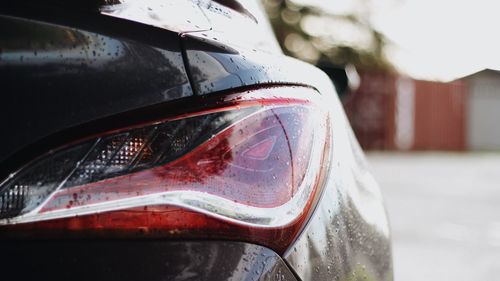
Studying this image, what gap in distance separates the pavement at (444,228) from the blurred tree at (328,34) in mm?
19611

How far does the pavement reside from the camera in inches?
167

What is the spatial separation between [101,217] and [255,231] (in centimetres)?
24

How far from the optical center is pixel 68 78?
1.03 meters

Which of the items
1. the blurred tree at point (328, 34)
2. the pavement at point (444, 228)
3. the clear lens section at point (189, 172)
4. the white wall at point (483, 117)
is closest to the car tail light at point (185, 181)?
the clear lens section at point (189, 172)

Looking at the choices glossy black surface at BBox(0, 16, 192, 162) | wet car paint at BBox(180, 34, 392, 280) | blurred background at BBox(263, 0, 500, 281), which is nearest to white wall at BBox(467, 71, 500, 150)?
blurred background at BBox(263, 0, 500, 281)

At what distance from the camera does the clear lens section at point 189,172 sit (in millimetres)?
997

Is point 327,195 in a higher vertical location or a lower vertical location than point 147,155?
lower

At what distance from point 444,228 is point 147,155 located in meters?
5.25

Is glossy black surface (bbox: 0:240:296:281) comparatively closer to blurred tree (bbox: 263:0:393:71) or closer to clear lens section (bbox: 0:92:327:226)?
clear lens section (bbox: 0:92:327:226)

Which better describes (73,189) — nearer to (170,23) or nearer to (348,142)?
(170,23)

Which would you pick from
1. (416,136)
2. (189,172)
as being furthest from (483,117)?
(189,172)

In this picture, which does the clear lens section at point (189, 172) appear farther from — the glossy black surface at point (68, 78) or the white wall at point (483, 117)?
the white wall at point (483, 117)

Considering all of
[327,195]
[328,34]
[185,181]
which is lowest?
[328,34]

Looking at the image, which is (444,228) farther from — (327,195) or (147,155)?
(147,155)
